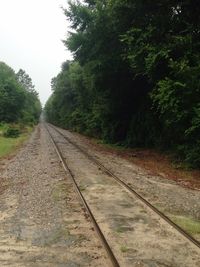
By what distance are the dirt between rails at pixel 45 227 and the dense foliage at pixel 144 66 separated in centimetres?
710

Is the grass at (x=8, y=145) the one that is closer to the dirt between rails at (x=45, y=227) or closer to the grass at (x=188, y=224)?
the dirt between rails at (x=45, y=227)

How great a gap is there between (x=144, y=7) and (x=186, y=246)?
691 inches

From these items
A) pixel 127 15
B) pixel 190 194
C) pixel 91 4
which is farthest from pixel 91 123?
pixel 190 194

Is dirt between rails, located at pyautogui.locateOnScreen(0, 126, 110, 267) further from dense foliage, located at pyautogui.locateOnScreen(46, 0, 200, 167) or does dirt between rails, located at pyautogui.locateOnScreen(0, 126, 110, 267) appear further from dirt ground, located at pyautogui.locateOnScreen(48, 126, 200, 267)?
dense foliage, located at pyautogui.locateOnScreen(46, 0, 200, 167)

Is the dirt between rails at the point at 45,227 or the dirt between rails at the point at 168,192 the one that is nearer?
the dirt between rails at the point at 45,227

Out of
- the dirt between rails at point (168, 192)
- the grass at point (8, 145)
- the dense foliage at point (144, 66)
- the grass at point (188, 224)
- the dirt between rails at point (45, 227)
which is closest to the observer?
the dirt between rails at point (45, 227)

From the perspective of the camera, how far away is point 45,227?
9789mm

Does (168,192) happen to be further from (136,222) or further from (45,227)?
(45,227)

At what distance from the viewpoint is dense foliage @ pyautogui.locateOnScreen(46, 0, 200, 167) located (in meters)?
20.4

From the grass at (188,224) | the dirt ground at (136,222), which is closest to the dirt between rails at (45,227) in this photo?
the dirt ground at (136,222)

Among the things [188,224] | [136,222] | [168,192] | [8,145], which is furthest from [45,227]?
[8,145]

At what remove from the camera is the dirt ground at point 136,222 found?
779 centimetres

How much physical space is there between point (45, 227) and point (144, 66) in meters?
15.3

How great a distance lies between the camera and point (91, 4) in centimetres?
3441
